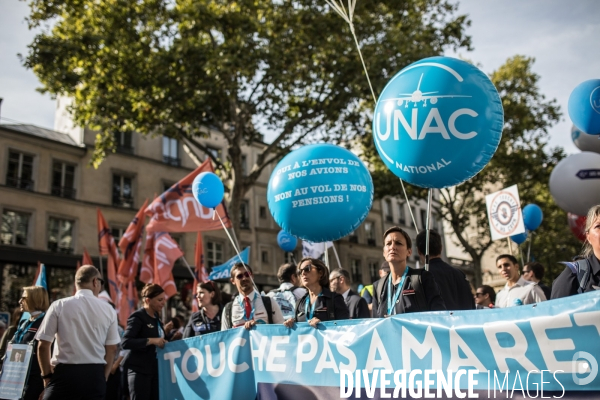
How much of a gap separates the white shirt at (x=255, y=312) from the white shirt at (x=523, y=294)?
2.80 metres

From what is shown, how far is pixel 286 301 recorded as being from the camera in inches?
239

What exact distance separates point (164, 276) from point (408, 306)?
9.07 m

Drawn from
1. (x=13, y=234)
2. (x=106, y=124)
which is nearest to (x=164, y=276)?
(x=106, y=124)

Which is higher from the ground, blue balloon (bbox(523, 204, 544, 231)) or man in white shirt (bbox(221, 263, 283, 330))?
blue balloon (bbox(523, 204, 544, 231))

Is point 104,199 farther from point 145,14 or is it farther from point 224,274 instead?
point 224,274

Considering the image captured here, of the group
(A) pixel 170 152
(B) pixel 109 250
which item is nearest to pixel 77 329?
(B) pixel 109 250

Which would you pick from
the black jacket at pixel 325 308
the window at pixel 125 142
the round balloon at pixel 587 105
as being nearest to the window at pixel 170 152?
the window at pixel 125 142

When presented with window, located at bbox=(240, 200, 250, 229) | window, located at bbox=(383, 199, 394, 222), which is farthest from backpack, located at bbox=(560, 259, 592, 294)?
window, located at bbox=(383, 199, 394, 222)

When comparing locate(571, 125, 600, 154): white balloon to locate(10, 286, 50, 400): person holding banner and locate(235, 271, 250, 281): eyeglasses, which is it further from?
locate(10, 286, 50, 400): person holding banner

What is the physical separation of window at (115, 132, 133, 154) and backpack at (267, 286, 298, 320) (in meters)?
23.5

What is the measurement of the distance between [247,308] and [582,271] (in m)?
3.06

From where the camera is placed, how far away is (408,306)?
4.15 m

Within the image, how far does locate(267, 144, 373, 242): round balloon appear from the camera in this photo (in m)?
5.71

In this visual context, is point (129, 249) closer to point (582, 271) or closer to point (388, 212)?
point (582, 271)
